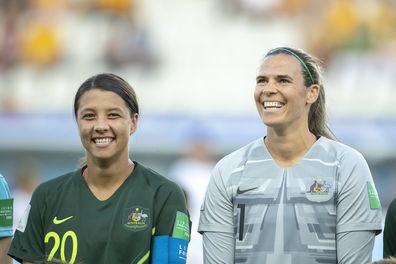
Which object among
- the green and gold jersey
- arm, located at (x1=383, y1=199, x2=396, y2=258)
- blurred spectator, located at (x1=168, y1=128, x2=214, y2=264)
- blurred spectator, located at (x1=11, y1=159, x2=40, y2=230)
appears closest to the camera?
the green and gold jersey

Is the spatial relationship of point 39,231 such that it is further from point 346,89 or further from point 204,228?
point 346,89

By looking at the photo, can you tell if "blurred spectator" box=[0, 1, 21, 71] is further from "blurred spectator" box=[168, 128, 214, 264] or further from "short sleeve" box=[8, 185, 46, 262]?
"short sleeve" box=[8, 185, 46, 262]

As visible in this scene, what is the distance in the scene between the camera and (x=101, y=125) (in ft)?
14.6

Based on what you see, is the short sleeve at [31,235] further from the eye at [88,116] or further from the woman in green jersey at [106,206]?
the eye at [88,116]

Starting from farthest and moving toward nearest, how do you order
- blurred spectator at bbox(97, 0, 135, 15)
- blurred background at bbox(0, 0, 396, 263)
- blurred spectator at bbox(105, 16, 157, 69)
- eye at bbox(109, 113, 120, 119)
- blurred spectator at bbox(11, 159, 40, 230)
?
1. blurred spectator at bbox(97, 0, 135, 15)
2. blurred spectator at bbox(105, 16, 157, 69)
3. blurred background at bbox(0, 0, 396, 263)
4. blurred spectator at bbox(11, 159, 40, 230)
5. eye at bbox(109, 113, 120, 119)

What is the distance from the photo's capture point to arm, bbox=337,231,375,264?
427cm

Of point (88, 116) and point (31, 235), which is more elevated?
point (88, 116)

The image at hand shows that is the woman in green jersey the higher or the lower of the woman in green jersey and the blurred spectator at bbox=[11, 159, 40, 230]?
the lower

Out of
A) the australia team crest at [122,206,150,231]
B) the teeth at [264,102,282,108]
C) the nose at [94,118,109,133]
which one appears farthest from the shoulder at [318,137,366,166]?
the nose at [94,118,109,133]

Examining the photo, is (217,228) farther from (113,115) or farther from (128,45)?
(128,45)

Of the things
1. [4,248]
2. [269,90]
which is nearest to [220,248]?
[269,90]

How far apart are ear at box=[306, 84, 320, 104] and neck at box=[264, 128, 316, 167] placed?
13 centimetres

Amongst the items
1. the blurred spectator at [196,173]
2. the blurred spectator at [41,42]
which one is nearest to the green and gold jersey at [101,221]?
the blurred spectator at [196,173]

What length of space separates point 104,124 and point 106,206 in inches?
12.8
